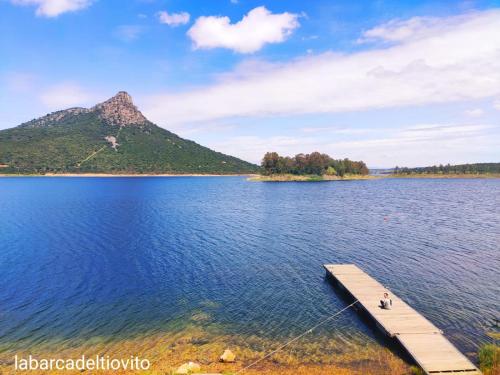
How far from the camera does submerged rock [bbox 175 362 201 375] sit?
22516 millimetres

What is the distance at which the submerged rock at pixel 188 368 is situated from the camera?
2252cm

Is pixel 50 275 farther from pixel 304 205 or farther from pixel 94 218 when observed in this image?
pixel 304 205

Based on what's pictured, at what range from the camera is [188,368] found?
2314cm

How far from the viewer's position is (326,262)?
49875 millimetres

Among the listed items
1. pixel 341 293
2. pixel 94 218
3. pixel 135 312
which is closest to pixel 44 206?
pixel 94 218

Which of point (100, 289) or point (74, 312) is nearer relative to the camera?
point (74, 312)

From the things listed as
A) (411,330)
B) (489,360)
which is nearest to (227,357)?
(411,330)

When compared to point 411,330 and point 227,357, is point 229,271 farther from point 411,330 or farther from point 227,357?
point 411,330

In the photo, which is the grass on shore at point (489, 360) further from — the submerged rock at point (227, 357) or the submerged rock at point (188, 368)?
the submerged rock at point (188, 368)

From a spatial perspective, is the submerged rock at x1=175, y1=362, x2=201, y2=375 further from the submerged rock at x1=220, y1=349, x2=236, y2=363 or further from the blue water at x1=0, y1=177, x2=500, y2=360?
the blue water at x1=0, y1=177, x2=500, y2=360

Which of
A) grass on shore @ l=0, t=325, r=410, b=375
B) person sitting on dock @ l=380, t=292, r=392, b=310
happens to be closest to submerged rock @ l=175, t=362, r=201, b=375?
grass on shore @ l=0, t=325, r=410, b=375

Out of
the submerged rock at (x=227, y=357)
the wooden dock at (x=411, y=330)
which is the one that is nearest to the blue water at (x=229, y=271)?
the wooden dock at (x=411, y=330)

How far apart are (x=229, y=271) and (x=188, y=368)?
22132 mm

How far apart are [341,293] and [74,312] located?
29.0m
